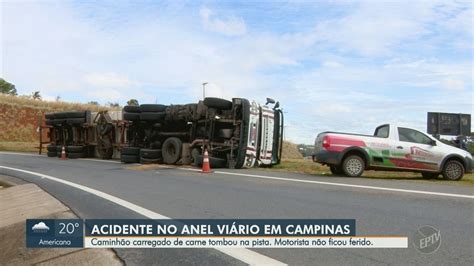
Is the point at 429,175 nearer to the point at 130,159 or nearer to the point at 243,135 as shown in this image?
the point at 243,135

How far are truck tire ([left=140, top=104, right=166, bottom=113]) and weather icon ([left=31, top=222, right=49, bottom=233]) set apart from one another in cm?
1449

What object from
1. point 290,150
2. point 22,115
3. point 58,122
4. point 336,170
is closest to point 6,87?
point 22,115

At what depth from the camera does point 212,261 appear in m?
5.14

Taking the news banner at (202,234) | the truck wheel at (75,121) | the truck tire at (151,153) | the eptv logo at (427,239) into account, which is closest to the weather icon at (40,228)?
the news banner at (202,234)

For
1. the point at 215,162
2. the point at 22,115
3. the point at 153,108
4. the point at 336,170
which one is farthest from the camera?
the point at 22,115

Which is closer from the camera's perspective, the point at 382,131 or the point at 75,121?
the point at 382,131

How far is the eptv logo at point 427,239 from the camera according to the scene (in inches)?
217

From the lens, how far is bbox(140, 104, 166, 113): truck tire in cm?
2097

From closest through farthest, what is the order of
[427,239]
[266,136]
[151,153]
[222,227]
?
1. [427,239]
2. [222,227]
3. [266,136]
4. [151,153]

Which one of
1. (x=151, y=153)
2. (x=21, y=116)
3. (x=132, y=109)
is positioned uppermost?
(x=21, y=116)

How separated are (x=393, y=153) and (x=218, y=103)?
22.5ft

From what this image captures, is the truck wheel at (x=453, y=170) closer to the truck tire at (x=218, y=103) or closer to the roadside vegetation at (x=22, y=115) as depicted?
the truck tire at (x=218, y=103)

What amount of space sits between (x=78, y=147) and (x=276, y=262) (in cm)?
2304

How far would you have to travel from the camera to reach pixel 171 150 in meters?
20.4
